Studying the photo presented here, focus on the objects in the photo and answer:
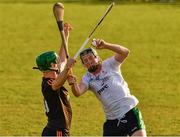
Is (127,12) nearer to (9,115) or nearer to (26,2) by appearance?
(26,2)

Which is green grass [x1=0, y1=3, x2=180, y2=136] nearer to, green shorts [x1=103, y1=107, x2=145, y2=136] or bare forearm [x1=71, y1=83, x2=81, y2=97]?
green shorts [x1=103, y1=107, x2=145, y2=136]

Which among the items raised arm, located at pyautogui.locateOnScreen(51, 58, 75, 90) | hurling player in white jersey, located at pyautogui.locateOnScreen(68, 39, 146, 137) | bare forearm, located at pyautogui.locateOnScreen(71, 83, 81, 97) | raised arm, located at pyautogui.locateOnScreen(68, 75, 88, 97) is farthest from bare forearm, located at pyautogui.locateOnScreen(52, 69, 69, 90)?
hurling player in white jersey, located at pyautogui.locateOnScreen(68, 39, 146, 137)

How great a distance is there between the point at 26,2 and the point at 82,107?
110 feet

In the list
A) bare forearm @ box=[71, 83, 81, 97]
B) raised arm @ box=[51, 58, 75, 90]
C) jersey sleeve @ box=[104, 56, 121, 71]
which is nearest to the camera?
raised arm @ box=[51, 58, 75, 90]

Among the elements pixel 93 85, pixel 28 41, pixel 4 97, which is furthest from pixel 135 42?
pixel 93 85

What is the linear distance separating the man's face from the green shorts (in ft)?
2.79

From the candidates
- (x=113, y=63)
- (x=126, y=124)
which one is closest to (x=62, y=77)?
(x=113, y=63)

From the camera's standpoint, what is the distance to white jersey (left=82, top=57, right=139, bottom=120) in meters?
9.08

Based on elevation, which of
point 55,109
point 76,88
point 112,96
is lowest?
point 55,109

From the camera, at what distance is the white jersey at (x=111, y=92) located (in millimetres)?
9078

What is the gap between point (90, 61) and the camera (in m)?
9.00


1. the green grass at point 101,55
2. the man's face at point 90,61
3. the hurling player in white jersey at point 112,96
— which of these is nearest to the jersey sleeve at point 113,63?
the hurling player in white jersey at point 112,96

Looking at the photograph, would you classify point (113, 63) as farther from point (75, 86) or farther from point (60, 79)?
point (60, 79)

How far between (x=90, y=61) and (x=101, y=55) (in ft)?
46.2
